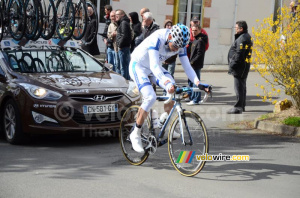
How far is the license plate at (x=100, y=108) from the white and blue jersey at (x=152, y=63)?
Answer: 131 centimetres

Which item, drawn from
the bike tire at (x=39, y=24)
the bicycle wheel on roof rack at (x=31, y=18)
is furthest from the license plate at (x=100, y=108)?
the bicycle wheel on roof rack at (x=31, y=18)

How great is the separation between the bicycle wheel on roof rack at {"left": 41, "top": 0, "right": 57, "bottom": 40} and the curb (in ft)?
13.3

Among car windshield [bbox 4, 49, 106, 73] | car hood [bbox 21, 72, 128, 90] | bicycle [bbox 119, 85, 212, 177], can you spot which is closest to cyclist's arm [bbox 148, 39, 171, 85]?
bicycle [bbox 119, 85, 212, 177]

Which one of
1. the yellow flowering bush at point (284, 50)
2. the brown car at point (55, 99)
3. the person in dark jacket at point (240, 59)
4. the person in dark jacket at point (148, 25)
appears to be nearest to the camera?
the brown car at point (55, 99)

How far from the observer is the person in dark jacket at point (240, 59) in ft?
40.9

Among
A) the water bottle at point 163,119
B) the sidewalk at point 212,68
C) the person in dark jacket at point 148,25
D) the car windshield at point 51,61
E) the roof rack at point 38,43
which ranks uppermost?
the person in dark jacket at point 148,25

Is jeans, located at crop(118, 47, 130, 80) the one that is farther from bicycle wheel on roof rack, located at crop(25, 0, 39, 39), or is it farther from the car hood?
the car hood

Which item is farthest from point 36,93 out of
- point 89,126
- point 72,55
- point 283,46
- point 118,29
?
point 118,29

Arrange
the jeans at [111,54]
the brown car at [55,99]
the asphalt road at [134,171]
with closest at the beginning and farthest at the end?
the asphalt road at [134,171], the brown car at [55,99], the jeans at [111,54]

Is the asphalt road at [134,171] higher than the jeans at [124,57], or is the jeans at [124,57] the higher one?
the jeans at [124,57]

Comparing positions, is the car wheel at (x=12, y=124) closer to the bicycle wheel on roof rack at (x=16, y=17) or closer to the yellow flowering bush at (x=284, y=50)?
the bicycle wheel on roof rack at (x=16, y=17)

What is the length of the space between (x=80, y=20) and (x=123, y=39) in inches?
107

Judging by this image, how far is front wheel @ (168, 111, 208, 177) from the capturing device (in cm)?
705

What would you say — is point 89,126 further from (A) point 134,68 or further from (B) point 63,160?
(A) point 134,68
